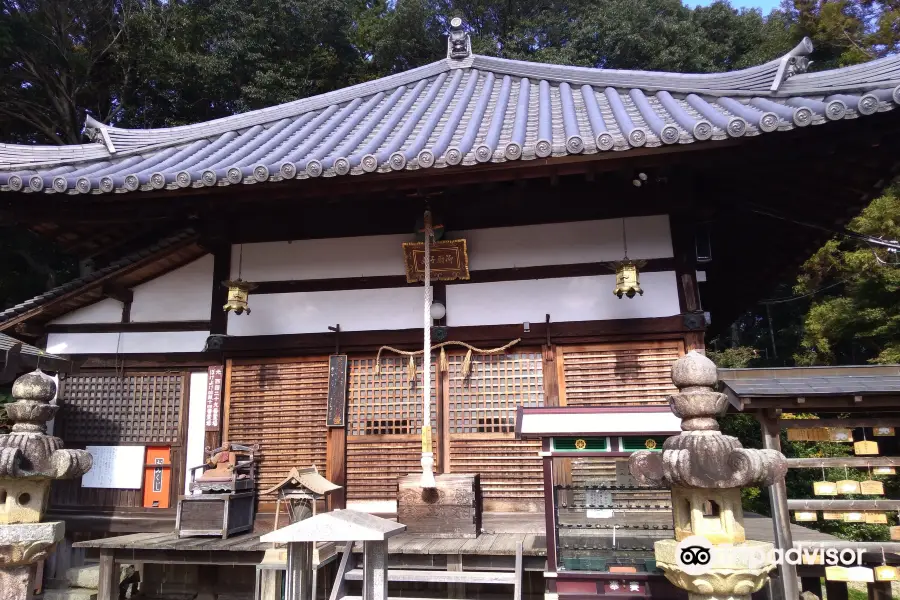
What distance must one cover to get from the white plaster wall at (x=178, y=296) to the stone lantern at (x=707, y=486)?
624 centimetres

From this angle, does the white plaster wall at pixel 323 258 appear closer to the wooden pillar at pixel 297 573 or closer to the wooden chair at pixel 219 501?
the wooden chair at pixel 219 501

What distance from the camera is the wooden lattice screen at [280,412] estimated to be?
24.5 feet

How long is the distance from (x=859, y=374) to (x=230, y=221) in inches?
281

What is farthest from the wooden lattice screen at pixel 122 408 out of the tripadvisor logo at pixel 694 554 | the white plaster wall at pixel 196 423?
the tripadvisor logo at pixel 694 554

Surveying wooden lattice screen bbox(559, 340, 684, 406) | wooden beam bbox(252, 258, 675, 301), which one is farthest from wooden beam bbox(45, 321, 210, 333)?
wooden lattice screen bbox(559, 340, 684, 406)

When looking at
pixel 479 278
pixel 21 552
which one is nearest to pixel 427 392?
pixel 479 278

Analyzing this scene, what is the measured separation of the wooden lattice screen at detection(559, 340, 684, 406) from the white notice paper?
5389 mm

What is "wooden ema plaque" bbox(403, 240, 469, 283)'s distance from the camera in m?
7.23

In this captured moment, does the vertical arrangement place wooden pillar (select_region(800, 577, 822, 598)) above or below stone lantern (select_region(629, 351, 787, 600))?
below

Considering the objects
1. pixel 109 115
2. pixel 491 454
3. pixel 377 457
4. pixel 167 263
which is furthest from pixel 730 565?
pixel 109 115

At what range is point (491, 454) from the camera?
7.01m

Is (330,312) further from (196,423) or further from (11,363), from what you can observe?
(11,363)

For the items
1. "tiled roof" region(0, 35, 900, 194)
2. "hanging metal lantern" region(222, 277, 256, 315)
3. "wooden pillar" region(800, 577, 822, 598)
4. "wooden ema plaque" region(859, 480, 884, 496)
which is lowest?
"wooden pillar" region(800, 577, 822, 598)

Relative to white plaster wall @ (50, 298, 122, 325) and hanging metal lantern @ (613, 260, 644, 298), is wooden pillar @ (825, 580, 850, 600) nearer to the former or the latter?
hanging metal lantern @ (613, 260, 644, 298)
